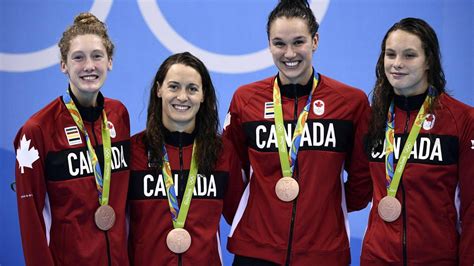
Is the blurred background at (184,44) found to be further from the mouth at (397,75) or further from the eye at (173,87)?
the mouth at (397,75)

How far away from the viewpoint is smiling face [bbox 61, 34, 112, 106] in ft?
11.3

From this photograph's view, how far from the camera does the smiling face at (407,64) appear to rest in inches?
135

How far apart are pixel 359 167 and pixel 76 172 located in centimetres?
145

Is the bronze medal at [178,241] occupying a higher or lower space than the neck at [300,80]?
lower

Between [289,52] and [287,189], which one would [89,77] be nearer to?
[289,52]

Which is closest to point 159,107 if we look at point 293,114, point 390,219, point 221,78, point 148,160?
point 148,160

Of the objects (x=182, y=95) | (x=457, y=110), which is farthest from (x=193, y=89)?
(x=457, y=110)

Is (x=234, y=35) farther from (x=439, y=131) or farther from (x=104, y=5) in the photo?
(x=439, y=131)

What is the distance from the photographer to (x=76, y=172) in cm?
339

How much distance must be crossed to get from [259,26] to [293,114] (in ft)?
6.66

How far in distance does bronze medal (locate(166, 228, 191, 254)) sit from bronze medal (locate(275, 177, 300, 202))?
1.65ft

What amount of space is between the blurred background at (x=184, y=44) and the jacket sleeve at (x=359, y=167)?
58.8 inches

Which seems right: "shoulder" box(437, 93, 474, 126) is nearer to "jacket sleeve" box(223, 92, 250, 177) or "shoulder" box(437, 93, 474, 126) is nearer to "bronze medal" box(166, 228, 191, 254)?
"jacket sleeve" box(223, 92, 250, 177)

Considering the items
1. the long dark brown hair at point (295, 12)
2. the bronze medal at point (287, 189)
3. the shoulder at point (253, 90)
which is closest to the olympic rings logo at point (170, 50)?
the shoulder at point (253, 90)
